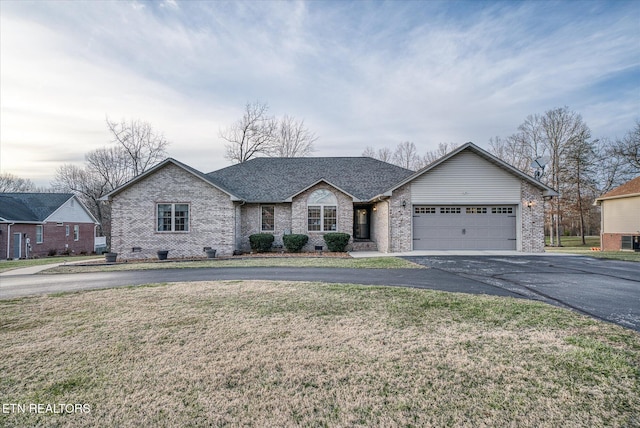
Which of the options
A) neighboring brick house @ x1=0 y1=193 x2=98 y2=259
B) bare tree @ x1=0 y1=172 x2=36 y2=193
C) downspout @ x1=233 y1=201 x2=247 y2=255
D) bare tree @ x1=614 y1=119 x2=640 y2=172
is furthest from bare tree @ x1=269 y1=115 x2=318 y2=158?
bare tree @ x1=0 y1=172 x2=36 y2=193

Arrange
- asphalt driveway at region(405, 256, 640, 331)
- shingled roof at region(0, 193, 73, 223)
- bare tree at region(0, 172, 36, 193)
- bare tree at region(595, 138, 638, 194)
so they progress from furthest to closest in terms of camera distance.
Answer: bare tree at region(0, 172, 36, 193)
bare tree at region(595, 138, 638, 194)
shingled roof at region(0, 193, 73, 223)
asphalt driveway at region(405, 256, 640, 331)

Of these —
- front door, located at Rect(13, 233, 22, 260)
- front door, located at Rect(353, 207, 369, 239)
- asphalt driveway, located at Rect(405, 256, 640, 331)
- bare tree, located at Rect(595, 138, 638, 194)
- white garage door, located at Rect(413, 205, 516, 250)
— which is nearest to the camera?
asphalt driveway, located at Rect(405, 256, 640, 331)

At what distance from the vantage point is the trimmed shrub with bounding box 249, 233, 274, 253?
1750 centimetres

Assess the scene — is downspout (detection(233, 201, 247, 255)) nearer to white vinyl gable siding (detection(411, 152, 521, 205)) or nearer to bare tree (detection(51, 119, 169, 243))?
white vinyl gable siding (detection(411, 152, 521, 205))

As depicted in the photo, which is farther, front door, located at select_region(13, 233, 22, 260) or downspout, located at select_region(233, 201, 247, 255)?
front door, located at select_region(13, 233, 22, 260)

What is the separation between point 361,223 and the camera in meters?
22.1

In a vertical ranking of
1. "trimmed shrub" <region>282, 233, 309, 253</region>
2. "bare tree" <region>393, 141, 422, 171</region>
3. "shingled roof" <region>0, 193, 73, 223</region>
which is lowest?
"trimmed shrub" <region>282, 233, 309, 253</region>

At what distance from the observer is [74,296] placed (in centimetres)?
724

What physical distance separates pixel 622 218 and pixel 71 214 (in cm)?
4575

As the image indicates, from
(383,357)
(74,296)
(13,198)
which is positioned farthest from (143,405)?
(13,198)

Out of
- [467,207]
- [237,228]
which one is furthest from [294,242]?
[467,207]

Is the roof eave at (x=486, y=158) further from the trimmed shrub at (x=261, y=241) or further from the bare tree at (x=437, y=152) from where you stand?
the bare tree at (x=437, y=152)

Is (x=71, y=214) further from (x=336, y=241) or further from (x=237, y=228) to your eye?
(x=336, y=241)

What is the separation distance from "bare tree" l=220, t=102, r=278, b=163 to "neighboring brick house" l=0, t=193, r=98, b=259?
52.7ft
